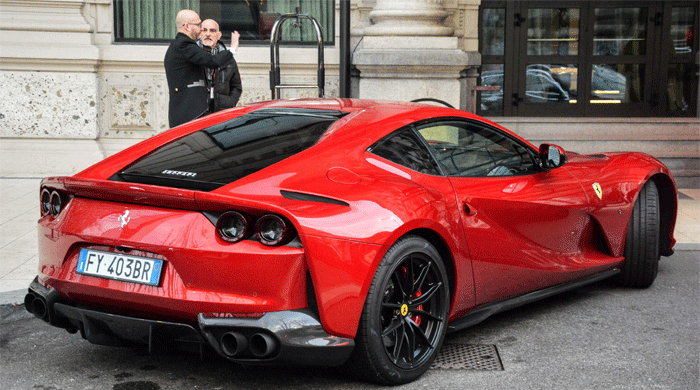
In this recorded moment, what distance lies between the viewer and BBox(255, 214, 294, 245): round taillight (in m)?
3.29

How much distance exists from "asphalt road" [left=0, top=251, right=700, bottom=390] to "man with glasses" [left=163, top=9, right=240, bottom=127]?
2.83m

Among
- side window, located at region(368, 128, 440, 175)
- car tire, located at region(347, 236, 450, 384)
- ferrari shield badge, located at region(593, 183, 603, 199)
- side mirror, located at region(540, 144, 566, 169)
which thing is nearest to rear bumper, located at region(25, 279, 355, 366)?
car tire, located at region(347, 236, 450, 384)

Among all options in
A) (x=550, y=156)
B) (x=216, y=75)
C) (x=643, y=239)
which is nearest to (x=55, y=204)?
(x=550, y=156)

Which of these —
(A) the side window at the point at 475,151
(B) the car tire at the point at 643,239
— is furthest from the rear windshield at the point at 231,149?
(B) the car tire at the point at 643,239

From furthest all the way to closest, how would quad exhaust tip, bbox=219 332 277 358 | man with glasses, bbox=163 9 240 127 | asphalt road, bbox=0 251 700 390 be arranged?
man with glasses, bbox=163 9 240 127, asphalt road, bbox=0 251 700 390, quad exhaust tip, bbox=219 332 277 358

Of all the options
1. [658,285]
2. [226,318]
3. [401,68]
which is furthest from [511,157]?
[401,68]

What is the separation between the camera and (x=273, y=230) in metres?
3.33

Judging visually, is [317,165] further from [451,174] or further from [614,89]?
[614,89]

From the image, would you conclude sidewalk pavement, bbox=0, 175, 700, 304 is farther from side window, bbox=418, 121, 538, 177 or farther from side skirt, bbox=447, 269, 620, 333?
side window, bbox=418, 121, 538, 177

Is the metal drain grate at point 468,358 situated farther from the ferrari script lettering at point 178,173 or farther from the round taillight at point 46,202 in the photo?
the round taillight at point 46,202

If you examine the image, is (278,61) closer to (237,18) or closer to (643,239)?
(237,18)

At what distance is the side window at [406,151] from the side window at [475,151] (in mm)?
85

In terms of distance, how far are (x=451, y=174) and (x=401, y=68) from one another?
233 inches

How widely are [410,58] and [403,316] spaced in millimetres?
6548
